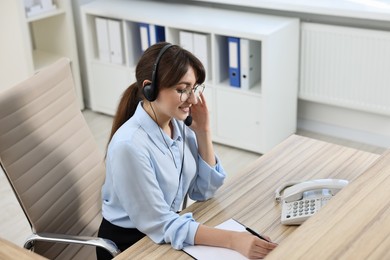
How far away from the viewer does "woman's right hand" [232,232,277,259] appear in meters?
1.69

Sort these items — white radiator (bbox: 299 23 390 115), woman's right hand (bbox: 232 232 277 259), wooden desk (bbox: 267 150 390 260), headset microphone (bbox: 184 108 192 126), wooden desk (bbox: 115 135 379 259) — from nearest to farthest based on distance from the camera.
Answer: wooden desk (bbox: 267 150 390 260) → woman's right hand (bbox: 232 232 277 259) → wooden desk (bbox: 115 135 379 259) → headset microphone (bbox: 184 108 192 126) → white radiator (bbox: 299 23 390 115)

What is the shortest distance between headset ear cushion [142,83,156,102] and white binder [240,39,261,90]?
6.11ft

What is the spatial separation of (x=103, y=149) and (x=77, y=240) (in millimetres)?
2024

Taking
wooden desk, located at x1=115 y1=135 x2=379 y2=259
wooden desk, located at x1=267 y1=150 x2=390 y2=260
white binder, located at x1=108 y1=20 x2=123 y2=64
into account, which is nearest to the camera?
wooden desk, located at x1=267 y1=150 x2=390 y2=260

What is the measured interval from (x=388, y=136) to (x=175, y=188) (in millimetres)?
2283

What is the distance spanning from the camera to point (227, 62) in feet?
12.9

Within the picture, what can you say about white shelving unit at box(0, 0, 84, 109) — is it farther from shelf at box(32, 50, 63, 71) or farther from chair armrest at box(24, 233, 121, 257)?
chair armrest at box(24, 233, 121, 257)

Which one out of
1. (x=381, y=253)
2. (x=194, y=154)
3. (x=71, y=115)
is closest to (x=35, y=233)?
(x=71, y=115)

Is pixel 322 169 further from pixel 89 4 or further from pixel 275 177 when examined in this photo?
pixel 89 4

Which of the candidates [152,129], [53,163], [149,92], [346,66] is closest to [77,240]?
[53,163]

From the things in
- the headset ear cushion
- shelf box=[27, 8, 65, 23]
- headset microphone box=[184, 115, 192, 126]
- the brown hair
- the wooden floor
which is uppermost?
the brown hair

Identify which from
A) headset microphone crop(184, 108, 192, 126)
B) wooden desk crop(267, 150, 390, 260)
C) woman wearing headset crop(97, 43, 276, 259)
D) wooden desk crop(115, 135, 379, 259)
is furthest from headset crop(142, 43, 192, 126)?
wooden desk crop(267, 150, 390, 260)

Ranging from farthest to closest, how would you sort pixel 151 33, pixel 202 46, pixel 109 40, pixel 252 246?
pixel 109 40 → pixel 151 33 → pixel 202 46 → pixel 252 246

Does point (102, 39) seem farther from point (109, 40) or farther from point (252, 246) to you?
point (252, 246)
